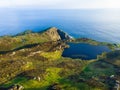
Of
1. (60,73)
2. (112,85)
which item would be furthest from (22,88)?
(112,85)

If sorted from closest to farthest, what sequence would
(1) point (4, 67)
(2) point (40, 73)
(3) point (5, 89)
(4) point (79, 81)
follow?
(3) point (5, 89) → (4) point (79, 81) → (2) point (40, 73) → (1) point (4, 67)

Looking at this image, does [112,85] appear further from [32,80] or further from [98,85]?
[32,80]

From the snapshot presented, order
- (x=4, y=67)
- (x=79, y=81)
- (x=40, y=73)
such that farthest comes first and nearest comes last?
(x=4, y=67) → (x=40, y=73) → (x=79, y=81)

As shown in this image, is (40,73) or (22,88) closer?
(22,88)

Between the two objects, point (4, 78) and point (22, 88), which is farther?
point (4, 78)

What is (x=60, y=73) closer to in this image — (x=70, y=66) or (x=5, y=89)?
(x=70, y=66)

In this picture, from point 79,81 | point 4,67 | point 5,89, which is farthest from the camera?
point 4,67

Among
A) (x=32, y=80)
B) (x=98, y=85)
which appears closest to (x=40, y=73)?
(x=32, y=80)
